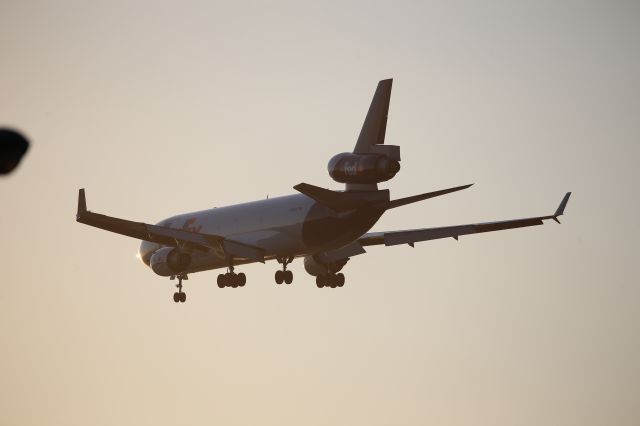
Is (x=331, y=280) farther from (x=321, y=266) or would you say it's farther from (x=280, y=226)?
(x=280, y=226)

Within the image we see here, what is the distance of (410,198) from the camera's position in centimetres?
4738

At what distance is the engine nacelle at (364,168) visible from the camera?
4712 centimetres

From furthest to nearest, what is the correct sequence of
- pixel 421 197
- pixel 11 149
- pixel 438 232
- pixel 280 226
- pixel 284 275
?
pixel 438 232
pixel 284 275
pixel 280 226
pixel 421 197
pixel 11 149

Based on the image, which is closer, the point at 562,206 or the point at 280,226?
the point at 562,206

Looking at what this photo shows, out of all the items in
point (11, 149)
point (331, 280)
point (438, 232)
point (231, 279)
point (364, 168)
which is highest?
point (438, 232)

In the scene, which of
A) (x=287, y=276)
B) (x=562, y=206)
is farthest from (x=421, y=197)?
(x=287, y=276)

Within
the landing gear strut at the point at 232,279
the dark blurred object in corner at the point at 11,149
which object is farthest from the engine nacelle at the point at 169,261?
the dark blurred object in corner at the point at 11,149

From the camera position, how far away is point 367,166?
4719 centimetres

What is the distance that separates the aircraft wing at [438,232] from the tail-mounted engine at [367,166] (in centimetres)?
1013

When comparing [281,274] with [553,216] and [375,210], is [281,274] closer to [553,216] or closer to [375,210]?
[375,210]

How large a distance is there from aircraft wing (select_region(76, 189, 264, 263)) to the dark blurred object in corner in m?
47.4

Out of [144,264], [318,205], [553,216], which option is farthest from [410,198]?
[144,264]

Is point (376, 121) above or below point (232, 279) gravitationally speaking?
above

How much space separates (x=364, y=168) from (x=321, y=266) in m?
13.1
